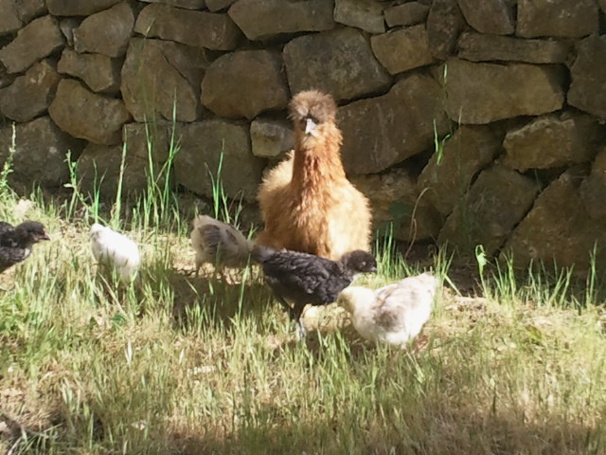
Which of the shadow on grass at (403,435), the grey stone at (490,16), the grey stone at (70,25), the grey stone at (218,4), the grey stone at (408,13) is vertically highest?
the grey stone at (70,25)

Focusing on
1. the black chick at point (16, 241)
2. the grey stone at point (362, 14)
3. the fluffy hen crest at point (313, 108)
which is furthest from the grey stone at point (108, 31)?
the fluffy hen crest at point (313, 108)

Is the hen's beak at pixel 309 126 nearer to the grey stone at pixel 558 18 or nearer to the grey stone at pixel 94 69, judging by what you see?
the grey stone at pixel 558 18

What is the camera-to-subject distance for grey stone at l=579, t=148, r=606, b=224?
4973 millimetres

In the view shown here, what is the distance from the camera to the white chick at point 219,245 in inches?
187

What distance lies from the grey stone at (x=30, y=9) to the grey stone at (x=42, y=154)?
764 mm

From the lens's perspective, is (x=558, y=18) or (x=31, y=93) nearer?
(x=558, y=18)

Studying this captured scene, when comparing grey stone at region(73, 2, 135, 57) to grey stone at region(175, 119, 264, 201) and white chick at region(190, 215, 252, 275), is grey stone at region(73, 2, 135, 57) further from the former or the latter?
white chick at region(190, 215, 252, 275)

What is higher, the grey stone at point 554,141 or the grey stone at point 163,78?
the grey stone at point 163,78

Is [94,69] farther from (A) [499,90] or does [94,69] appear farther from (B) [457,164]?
(A) [499,90]

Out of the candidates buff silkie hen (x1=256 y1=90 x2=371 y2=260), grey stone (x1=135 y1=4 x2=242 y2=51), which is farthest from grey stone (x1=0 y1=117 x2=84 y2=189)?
buff silkie hen (x1=256 y1=90 x2=371 y2=260)

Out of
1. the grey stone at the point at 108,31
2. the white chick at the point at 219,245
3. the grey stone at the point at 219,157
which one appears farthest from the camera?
the grey stone at the point at 108,31

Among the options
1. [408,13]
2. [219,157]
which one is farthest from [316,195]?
[219,157]

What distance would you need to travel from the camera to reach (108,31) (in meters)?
6.31

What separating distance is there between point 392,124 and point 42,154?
284 centimetres
